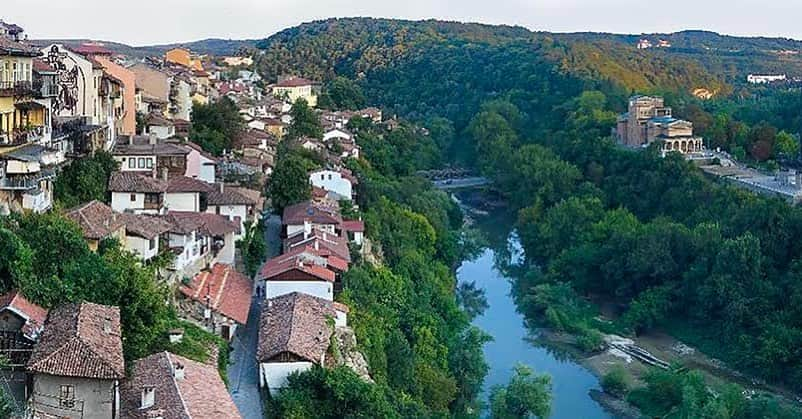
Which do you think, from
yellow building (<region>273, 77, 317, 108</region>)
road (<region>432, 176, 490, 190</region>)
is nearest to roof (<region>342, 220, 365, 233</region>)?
road (<region>432, 176, 490, 190</region>)

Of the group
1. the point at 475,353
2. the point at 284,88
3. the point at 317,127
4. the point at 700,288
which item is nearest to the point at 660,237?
the point at 700,288

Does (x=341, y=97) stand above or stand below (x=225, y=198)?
above

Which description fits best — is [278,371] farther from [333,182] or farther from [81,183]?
[333,182]

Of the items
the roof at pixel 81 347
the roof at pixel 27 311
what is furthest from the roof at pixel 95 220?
the roof at pixel 81 347

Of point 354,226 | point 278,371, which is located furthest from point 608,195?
point 278,371

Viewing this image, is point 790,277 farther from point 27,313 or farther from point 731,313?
point 27,313

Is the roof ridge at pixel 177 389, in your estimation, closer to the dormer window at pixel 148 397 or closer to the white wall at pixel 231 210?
the dormer window at pixel 148 397
